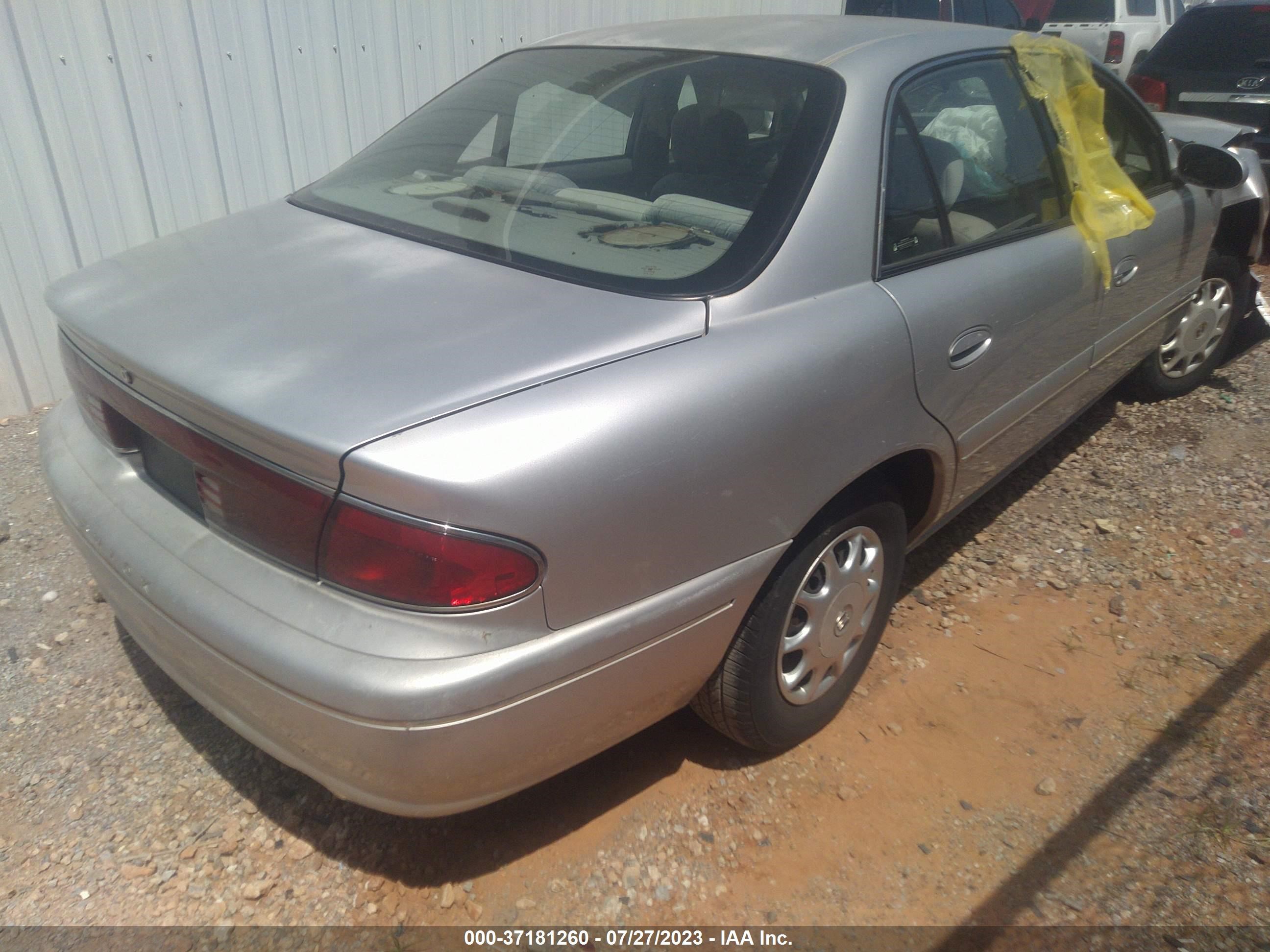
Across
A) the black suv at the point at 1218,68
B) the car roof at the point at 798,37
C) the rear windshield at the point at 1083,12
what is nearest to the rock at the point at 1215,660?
the car roof at the point at 798,37

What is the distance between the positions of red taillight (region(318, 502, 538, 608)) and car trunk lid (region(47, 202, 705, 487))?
10cm

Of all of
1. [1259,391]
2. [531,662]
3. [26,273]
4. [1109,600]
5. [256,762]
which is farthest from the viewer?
[1259,391]

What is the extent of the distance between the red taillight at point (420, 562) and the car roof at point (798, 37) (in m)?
1.56

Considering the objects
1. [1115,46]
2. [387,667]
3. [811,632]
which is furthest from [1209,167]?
[1115,46]

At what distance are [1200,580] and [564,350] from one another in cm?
262

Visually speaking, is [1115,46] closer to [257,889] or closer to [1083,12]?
[1083,12]

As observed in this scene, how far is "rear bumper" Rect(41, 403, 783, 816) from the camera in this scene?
1.58 meters

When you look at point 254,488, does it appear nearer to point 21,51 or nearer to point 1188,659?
point 1188,659

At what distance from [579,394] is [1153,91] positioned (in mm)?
7162

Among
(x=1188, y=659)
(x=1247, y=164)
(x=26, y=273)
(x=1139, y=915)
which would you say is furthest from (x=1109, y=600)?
(x=26, y=273)

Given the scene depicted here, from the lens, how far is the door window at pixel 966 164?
2324 millimetres

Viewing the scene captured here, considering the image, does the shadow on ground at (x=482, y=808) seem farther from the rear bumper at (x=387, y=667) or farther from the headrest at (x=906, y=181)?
the headrest at (x=906, y=181)

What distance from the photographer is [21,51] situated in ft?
12.7

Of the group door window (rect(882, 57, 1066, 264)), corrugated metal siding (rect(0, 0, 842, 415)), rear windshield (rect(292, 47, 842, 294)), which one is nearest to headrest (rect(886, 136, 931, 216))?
door window (rect(882, 57, 1066, 264))
